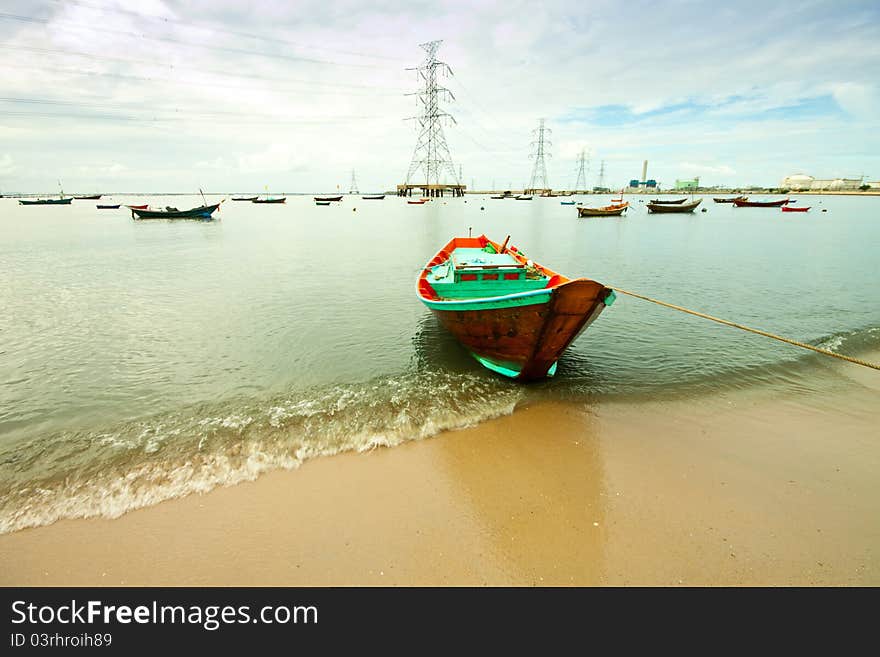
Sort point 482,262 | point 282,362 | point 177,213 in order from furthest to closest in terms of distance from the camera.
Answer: point 177,213
point 482,262
point 282,362

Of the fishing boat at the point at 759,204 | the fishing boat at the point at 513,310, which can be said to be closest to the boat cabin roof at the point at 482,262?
the fishing boat at the point at 513,310

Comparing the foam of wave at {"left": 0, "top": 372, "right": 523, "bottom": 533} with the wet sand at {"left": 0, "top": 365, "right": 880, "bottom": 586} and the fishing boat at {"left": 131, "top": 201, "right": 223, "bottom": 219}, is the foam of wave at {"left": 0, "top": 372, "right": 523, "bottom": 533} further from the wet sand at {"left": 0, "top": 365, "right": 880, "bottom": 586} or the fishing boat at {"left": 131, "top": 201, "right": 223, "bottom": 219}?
the fishing boat at {"left": 131, "top": 201, "right": 223, "bottom": 219}

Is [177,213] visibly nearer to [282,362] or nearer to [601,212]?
[282,362]

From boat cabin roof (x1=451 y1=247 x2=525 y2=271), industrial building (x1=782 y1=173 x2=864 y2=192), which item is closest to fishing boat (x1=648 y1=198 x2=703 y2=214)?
boat cabin roof (x1=451 y1=247 x2=525 y2=271)

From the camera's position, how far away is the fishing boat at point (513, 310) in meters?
7.02

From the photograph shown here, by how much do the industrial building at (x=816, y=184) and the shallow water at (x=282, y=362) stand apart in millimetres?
214470

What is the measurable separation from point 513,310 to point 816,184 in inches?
9713

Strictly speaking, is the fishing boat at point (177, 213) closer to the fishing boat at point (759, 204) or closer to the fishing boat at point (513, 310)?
the fishing boat at point (513, 310)

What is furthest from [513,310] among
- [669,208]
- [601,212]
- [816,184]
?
[816,184]

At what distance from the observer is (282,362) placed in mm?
9906

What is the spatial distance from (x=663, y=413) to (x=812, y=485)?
230 centimetres
